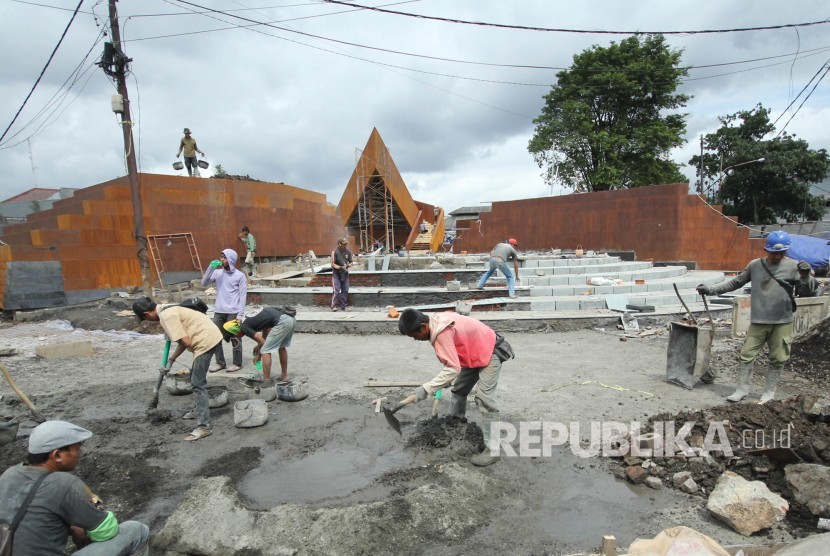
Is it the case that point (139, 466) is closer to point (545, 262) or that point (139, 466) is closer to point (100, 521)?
point (100, 521)

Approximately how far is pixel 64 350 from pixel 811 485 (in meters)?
9.00

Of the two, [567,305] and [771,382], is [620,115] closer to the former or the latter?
[567,305]

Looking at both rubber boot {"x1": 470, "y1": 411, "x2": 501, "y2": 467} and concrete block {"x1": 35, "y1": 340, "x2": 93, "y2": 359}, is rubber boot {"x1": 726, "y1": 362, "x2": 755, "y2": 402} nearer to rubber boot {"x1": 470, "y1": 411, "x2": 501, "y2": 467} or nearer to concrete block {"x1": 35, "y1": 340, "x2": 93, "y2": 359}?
rubber boot {"x1": 470, "y1": 411, "x2": 501, "y2": 467}

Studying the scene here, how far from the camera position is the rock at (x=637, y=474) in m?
3.05

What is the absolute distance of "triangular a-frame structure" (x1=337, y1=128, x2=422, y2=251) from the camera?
19812 mm

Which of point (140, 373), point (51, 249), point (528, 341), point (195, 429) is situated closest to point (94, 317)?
point (51, 249)

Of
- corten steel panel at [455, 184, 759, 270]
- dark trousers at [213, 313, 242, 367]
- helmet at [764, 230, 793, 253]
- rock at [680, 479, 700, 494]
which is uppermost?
corten steel panel at [455, 184, 759, 270]

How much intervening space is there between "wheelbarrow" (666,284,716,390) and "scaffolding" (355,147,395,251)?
573 inches

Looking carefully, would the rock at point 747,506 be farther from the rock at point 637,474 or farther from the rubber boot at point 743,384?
the rubber boot at point 743,384

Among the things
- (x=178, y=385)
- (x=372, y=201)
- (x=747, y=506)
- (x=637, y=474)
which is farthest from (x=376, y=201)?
(x=747, y=506)

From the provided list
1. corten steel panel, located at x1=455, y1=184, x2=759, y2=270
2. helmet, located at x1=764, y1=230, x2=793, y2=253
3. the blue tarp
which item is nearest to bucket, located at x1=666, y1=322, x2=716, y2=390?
helmet, located at x1=764, y1=230, x2=793, y2=253

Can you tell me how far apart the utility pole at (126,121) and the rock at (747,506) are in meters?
10.6

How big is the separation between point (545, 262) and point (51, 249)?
39.8 feet

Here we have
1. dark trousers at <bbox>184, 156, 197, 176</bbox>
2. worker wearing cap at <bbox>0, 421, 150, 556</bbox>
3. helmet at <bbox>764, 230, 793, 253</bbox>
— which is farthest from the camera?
dark trousers at <bbox>184, 156, 197, 176</bbox>
